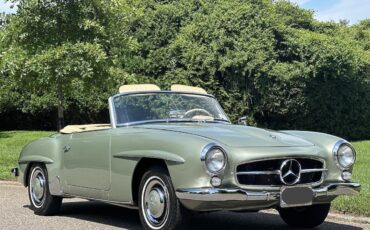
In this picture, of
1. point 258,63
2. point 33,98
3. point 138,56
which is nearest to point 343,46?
point 258,63

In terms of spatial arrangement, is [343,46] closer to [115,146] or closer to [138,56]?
[138,56]

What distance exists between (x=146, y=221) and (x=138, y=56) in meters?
18.7

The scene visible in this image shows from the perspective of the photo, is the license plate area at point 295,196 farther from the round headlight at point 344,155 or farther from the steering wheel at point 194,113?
the steering wheel at point 194,113

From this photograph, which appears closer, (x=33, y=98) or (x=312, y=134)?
(x=312, y=134)

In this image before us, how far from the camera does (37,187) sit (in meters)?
8.02

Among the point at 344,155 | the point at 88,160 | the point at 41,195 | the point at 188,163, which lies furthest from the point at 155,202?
the point at 41,195

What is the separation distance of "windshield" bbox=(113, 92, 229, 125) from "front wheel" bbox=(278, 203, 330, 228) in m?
1.40

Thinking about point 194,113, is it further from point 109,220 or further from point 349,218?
point 349,218

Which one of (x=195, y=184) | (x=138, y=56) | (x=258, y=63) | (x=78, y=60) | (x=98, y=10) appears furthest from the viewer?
(x=138, y=56)

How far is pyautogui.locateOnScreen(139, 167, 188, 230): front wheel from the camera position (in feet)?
18.5

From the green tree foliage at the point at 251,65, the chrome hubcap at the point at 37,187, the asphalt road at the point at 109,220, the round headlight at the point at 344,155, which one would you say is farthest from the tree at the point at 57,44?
the round headlight at the point at 344,155

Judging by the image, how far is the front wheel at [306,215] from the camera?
667 centimetres

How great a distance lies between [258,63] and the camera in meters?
22.9

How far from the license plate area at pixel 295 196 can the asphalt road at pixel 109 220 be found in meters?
1.32
